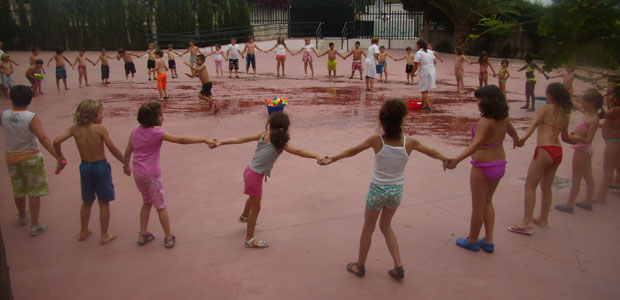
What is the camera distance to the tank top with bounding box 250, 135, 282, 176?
4.32 meters

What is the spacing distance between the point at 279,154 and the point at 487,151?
1.96 metres

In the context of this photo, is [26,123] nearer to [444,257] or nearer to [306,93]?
[444,257]

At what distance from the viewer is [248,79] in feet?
66.1

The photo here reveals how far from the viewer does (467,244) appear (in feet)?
14.7

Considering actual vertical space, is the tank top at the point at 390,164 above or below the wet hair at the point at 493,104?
below

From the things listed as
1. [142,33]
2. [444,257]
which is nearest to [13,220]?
[444,257]

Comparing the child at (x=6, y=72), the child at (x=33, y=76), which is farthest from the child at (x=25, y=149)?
the child at (x=33, y=76)

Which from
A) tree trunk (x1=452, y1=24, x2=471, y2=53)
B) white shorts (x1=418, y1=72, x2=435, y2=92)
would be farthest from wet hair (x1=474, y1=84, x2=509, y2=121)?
tree trunk (x1=452, y1=24, x2=471, y2=53)

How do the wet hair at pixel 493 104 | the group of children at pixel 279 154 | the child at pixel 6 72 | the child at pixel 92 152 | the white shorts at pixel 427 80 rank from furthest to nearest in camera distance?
the child at pixel 6 72 < the white shorts at pixel 427 80 < the child at pixel 92 152 < the wet hair at pixel 493 104 < the group of children at pixel 279 154

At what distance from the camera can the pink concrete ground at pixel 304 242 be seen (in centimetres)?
376

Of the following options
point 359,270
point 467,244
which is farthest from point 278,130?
point 467,244

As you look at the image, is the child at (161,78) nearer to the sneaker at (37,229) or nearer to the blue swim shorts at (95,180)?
the sneaker at (37,229)

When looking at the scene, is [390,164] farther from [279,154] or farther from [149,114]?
[149,114]

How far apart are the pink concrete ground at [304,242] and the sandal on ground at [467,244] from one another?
7 cm
